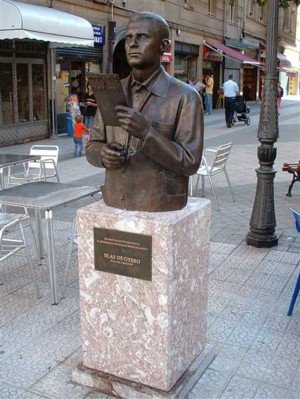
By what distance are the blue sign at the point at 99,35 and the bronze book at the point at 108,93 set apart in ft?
48.6

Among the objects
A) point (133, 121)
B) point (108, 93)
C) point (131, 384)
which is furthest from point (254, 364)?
point (108, 93)

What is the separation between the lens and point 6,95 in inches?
554

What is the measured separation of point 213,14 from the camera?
89.4 ft

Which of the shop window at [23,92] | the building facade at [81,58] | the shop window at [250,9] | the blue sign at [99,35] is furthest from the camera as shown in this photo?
the shop window at [250,9]

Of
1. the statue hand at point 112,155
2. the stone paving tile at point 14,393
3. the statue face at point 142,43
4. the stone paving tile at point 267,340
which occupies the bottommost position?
the stone paving tile at point 14,393

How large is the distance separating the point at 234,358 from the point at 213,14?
1029 inches

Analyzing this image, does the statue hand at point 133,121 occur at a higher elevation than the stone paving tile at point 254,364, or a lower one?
higher

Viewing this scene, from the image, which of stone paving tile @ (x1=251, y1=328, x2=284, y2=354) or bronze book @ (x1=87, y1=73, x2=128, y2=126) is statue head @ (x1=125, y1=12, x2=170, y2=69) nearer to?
bronze book @ (x1=87, y1=73, x2=128, y2=126)

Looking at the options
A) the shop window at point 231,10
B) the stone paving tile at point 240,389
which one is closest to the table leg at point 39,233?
the stone paving tile at point 240,389

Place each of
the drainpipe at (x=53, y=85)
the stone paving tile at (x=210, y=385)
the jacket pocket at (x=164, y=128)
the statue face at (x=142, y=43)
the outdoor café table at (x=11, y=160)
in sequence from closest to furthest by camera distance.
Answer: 1. the statue face at (x=142, y=43)
2. the jacket pocket at (x=164, y=128)
3. the stone paving tile at (x=210, y=385)
4. the outdoor café table at (x=11, y=160)
5. the drainpipe at (x=53, y=85)

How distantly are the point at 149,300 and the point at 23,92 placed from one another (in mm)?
12772

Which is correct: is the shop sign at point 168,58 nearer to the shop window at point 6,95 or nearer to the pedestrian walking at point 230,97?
the pedestrian walking at point 230,97

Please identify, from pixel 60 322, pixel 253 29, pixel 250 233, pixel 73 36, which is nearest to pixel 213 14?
pixel 253 29

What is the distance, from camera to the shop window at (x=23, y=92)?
14.4 meters
